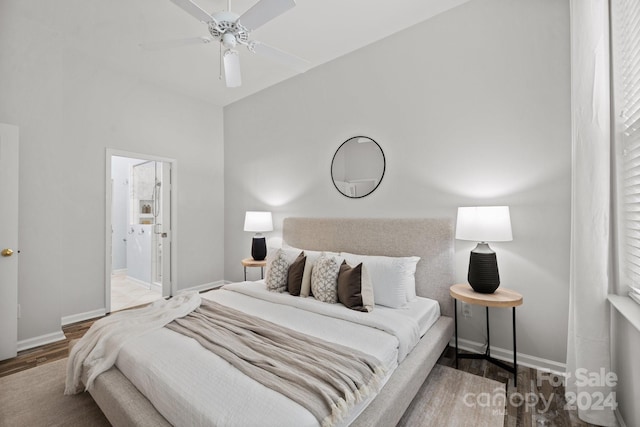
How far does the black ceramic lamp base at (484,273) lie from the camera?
2154 millimetres

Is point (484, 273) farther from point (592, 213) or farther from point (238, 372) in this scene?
point (238, 372)

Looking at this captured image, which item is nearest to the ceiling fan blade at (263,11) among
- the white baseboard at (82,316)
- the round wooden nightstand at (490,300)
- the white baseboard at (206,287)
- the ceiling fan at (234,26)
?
the ceiling fan at (234,26)

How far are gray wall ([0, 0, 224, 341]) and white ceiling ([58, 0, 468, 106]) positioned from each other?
0.20 meters

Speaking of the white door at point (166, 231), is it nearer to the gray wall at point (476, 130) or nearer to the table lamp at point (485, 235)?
the gray wall at point (476, 130)

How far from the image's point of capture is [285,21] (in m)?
2.68

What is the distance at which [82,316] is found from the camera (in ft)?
11.2

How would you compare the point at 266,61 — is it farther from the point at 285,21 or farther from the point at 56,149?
the point at 56,149

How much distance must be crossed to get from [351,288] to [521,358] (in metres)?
1.50

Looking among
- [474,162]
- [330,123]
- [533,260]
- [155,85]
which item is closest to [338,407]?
[533,260]

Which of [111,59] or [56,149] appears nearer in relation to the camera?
[56,149]

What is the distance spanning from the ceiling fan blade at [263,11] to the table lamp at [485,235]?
191cm

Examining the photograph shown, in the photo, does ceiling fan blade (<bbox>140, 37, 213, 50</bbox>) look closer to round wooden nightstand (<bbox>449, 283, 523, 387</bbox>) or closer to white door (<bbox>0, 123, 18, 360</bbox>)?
Result: white door (<bbox>0, 123, 18, 360</bbox>)

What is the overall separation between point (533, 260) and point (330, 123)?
8.09 feet

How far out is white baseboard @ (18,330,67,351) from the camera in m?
2.71
